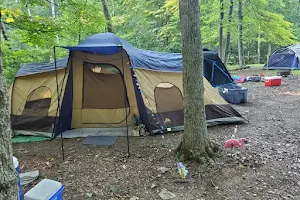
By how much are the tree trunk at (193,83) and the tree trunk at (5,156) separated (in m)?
2.43

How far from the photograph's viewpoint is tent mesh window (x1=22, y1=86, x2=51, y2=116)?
17.3ft

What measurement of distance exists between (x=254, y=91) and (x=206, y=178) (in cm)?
689

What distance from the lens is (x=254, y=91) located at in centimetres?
908

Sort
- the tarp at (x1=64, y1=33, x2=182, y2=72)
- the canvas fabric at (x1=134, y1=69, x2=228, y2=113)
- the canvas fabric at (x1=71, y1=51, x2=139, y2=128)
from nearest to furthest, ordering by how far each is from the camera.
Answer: the tarp at (x1=64, y1=33, x2=182, y2=72) < the canvas fabric at (x1=134, y1=69, x2=228, y2=113) < the canvas fabric at (x1=71, y1=51, x2=139, y2=128)

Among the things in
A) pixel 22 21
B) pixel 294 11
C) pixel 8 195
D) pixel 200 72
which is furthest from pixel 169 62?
pixel 294 11

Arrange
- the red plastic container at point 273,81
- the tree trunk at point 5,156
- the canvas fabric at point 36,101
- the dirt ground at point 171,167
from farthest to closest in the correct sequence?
the red plastic container at point 273,81
the canvas fabric at point 36,101
the dirt ground at point 171,167
the tree trunk at point 5,156

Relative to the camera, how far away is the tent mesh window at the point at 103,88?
5.53 meters

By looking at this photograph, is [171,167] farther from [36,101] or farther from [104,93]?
[36,101]

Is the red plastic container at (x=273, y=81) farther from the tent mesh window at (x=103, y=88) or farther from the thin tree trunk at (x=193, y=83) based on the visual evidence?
the thin tree trunk at (x=193, y=83)

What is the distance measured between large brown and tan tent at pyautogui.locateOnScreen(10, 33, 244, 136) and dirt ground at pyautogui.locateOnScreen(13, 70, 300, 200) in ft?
1.51

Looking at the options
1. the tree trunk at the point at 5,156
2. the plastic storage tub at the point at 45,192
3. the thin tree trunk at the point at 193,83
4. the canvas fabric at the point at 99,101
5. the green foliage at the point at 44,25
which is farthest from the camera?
the canvas fabric at the point at 99,101

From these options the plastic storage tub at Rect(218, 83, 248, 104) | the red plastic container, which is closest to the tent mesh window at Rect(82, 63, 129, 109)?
the plastic storage tub at Rect(218, 83, 248, 104)

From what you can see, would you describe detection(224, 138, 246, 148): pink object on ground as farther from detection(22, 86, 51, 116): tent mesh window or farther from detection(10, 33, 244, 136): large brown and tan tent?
detection(22, 86, 51, 116): tent mesh window

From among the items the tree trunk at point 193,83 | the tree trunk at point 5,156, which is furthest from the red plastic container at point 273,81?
the tree trunk at point 5,156
